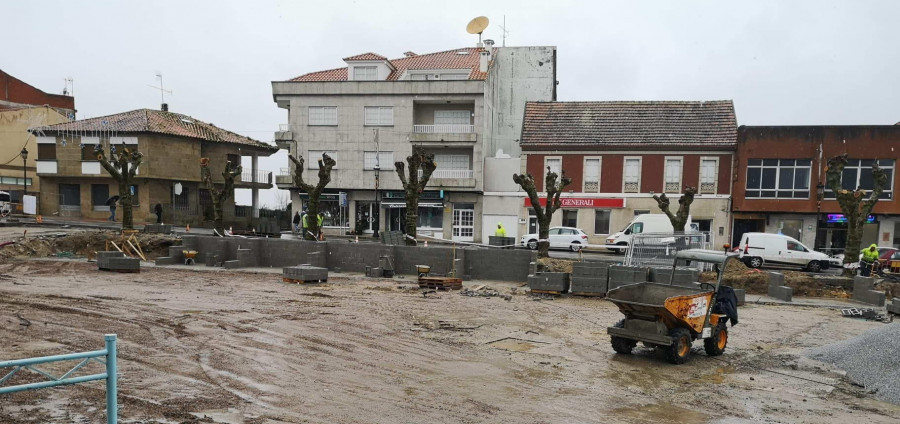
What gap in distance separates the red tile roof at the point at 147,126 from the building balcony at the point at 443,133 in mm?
15661

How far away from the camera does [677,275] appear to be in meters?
15.5

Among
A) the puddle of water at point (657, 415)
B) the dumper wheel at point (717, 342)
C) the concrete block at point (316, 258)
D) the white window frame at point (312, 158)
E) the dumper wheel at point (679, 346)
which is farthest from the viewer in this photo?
the white window frame at point (312, 158)

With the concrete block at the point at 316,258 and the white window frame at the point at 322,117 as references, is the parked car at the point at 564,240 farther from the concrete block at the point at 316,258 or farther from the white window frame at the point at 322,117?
the white window frame at the point at 322,117

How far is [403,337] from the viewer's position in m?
10.8

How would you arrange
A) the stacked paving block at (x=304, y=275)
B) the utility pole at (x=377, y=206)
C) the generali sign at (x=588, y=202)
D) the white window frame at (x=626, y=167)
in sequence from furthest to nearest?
the utility pole at (x=377, y=206)
the generali sign at (x=588, y=202)
the white window frame at (x=626, y=167)
the stacked paving block at (x=304, y=275)

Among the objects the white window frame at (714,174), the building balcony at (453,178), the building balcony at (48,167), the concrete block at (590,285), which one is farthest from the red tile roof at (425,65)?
the concrete block at (590,285)

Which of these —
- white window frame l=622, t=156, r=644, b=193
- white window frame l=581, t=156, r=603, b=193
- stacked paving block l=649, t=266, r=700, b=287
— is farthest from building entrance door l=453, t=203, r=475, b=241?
stacked paving block l=649, t=266, r=700, b=287

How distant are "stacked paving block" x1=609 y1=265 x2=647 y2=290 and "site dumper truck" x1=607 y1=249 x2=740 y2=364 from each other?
203 inches

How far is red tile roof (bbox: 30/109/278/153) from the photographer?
36.1m

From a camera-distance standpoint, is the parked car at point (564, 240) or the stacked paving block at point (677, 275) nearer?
the stacked paving block at point (677, 275)

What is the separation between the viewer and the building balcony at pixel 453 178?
34.6 m

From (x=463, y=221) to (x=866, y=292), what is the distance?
2241 cm

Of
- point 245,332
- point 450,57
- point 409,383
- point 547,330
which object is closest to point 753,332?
point 547,330

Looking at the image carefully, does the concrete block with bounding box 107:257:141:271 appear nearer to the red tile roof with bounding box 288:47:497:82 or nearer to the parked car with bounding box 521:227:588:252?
the parked car with bounding box 521:227:588:252
